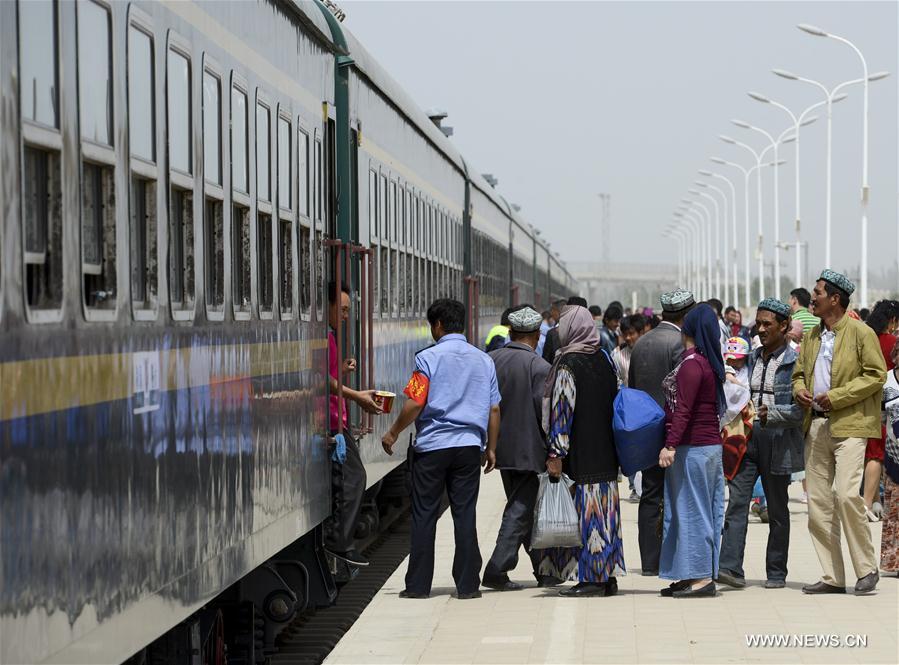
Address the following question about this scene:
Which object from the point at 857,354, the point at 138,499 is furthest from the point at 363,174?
the point at 138,499

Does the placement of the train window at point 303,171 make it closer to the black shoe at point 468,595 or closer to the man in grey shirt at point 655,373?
the black shoe at point 468,595

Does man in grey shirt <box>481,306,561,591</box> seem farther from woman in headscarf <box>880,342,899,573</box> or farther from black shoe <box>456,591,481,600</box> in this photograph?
woman in headscarf <box>880,342,899,573</box>

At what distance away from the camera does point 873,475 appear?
16.6 m

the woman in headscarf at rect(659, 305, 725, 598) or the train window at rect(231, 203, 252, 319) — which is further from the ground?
the train window at rect(231, 203, 252, 319)

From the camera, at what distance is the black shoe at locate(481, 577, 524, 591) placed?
1238cm

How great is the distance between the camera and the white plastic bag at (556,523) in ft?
38.6

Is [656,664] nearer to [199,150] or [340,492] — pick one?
[340,492]

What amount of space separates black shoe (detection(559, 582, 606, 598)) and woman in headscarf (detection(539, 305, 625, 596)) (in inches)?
0.7

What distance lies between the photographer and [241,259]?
824 cm

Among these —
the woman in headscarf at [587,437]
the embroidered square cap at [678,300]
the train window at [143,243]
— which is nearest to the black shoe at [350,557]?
the woman in headscarf at [587,437]

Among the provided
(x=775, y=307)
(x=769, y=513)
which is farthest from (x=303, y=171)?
(x=769, y=513)

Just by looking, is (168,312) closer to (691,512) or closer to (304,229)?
(304,229)

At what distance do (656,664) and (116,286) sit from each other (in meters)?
4.31

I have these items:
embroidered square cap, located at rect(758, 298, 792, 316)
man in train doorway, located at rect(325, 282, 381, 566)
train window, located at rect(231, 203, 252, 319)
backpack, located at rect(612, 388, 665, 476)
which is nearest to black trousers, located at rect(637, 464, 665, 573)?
embroidered square cap, located at rect(758, 298, 792, 316)
